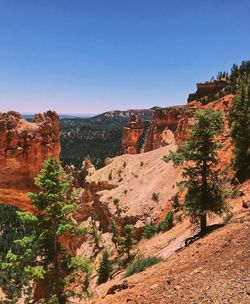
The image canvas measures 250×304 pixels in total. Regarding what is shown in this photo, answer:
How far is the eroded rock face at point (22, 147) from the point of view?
3284cm

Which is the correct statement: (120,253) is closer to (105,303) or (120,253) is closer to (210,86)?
(105,303)

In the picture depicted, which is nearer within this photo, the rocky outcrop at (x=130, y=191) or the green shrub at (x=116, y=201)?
the rocky outcrop at (x=130, y=191)

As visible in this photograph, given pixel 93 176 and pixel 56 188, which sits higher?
pixel 56 188

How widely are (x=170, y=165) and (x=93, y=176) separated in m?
15.5

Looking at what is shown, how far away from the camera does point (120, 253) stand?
37.8m

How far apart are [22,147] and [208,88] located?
7848cm

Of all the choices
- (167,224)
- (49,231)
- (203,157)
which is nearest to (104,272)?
(167,224)

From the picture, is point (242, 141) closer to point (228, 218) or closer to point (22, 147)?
point (228, 218)

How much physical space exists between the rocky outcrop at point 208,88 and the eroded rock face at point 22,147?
71.5 metres

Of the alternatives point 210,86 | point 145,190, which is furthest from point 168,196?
point 210,86

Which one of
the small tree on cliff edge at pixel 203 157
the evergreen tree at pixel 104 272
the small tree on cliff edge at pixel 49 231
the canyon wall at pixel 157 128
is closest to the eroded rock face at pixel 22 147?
the evergreen tree at pixel 104 272

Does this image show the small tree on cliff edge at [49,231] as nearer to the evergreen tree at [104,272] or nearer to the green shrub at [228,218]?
the green shrub at [228,218]

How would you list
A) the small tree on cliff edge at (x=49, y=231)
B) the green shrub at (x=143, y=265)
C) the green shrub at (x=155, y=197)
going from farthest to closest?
the green shrub at (x=155, y=197) → the green shrub at (x=143, y=265) → the small tree on cliff edge at (x=49, y=231)

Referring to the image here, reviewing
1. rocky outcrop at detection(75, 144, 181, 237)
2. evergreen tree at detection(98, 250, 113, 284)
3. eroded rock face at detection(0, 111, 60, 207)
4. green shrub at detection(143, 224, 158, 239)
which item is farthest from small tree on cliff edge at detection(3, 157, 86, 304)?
rocky outcrop at detection(75, 144, 181, 237)
